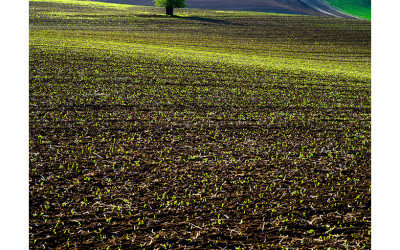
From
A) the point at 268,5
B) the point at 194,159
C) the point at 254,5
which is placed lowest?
the point at 194,159

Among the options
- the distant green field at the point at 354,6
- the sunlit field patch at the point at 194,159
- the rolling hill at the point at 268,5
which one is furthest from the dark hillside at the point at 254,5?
the sunlit field patch at the point at 194,159

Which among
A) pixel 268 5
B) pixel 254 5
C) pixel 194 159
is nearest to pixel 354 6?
pixel 268 5

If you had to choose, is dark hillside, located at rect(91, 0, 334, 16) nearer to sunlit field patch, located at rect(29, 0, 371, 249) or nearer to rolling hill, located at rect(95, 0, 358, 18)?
rolling hill, located at rect(95, 0, 358, 18)

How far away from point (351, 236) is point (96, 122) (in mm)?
7974

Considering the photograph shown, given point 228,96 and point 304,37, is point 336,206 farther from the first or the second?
point 304,37

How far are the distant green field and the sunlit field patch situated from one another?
8399 cm

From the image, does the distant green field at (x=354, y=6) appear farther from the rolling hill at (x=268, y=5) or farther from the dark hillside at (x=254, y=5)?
the dark hillside at (x=254, y=5)

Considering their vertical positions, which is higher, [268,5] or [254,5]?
[268,5]

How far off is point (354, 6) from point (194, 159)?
108 metres

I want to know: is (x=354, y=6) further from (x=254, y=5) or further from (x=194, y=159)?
(x=194, y=159)

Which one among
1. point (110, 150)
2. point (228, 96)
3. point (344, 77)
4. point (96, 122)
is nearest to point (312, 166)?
point (110, 150)

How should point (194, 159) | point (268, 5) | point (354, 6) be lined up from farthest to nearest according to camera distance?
1. point (354, 6)
2. point (268, 5)
3. point (194, 159)

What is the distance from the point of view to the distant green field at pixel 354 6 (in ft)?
320

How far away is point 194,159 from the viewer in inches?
351
